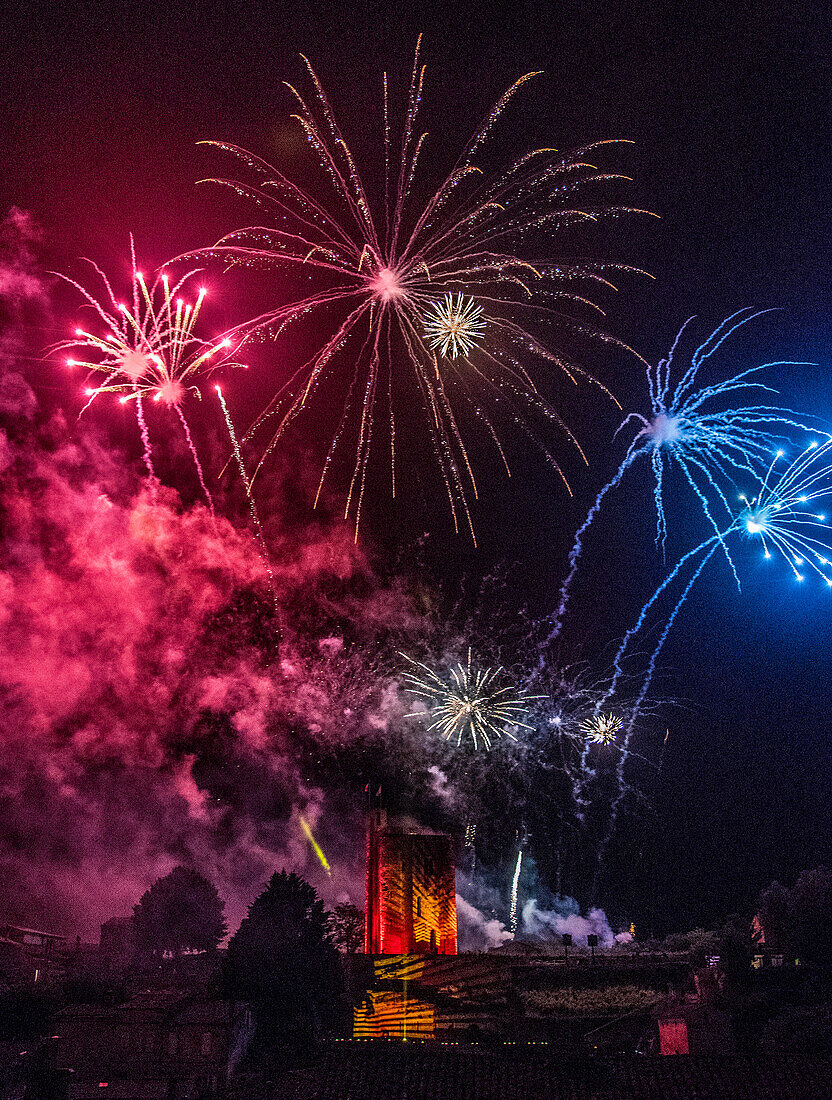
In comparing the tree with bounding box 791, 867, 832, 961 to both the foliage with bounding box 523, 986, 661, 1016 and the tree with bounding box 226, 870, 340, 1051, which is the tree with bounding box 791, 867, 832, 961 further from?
the tree with bounding box 226, 870, 340, 1051

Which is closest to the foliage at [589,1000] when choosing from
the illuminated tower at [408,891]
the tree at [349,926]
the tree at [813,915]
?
the tree at [813,915]

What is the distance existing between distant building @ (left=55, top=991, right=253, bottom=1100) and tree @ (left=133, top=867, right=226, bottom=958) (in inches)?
1024

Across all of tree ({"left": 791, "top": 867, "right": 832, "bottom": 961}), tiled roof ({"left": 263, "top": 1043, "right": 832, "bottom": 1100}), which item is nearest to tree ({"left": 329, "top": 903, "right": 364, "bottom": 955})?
tree ({"left": 791, "top": 867, "right": 832, "bottom": 961})

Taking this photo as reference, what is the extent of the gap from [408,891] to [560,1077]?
25.8 meters

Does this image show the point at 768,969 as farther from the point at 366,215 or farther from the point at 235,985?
the point at 366,215

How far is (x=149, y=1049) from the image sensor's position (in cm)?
3306

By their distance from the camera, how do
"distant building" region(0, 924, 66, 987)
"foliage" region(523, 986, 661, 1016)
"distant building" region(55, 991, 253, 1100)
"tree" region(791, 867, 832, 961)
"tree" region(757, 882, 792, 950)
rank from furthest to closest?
"distant building" region(0, 924, 66, 987) < "tree" region(757, 882, 792, 950) < "tree" region(791, 867, 832, 961) < "foliage" region(523, 986, 661, 1016) < "distant building" region(55, 991, 253, 1100)

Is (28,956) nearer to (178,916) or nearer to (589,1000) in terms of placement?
(178,916)

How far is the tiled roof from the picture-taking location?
25234 mm

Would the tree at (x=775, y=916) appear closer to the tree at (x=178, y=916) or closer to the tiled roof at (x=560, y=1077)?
the tiled roof at (x=560, y=1077)

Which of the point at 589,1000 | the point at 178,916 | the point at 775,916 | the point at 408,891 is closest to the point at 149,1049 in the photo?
the point at 589,1000

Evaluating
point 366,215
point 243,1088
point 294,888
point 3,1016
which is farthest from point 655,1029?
point 366,215

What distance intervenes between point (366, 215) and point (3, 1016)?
3684cm

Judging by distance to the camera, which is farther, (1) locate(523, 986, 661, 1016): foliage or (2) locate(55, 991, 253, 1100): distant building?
(1) locate(523, 986, 661, 1016): foliage
